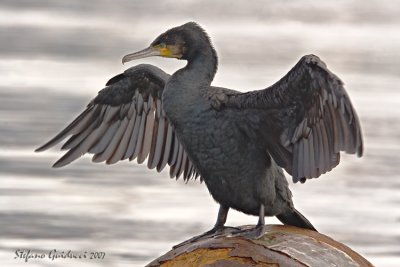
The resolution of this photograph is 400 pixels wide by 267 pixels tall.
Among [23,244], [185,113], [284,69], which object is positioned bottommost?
[23,244]

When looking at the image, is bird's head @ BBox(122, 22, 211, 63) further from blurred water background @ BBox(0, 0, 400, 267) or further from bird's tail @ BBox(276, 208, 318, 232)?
blurred water background @ BBox(0, 0, 400, 267)

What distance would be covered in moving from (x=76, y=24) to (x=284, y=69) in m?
3.61

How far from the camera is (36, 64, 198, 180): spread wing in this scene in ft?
34.2

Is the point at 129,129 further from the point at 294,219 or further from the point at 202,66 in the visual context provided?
the point at 294,219

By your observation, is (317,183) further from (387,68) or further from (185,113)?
(185,113)

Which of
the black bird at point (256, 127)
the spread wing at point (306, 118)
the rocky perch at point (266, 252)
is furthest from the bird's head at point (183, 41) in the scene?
the rocky perch at point (266, 252)

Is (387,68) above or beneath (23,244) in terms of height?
above

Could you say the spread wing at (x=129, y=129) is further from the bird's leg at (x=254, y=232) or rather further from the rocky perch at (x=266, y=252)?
the rocky perch at (x=266, y=252)

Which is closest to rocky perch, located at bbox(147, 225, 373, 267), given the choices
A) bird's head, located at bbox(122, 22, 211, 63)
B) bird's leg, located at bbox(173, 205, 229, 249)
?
bird's leg, located at bbox(173, 205, 229, 249)

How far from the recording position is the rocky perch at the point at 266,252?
8.64m

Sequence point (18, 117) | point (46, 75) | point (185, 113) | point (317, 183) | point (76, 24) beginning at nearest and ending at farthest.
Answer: point (185, 113), point (317, 183), point (18, 117), point (46, 75), point (76, 24)

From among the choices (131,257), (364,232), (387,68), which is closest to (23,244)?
(131,257)

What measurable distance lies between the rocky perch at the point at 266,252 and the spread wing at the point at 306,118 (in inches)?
19.4

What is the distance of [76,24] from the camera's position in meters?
20.2
